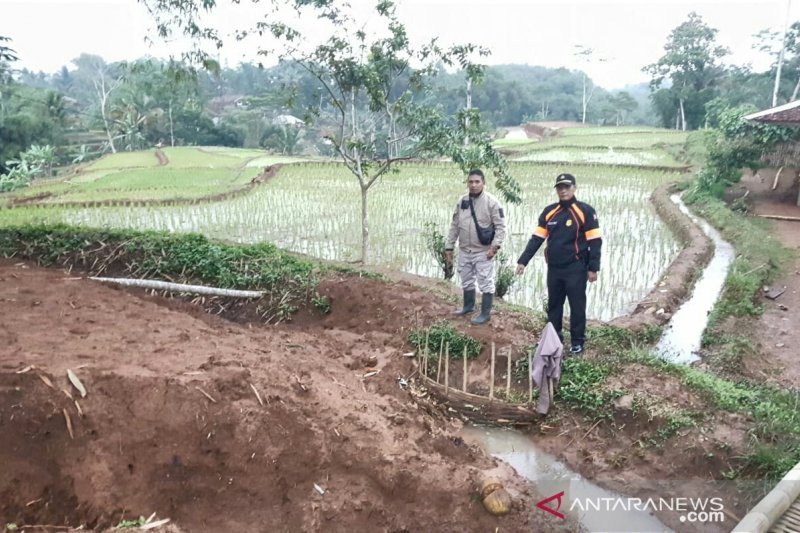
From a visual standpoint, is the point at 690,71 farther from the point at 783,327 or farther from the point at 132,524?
the point at 132,524

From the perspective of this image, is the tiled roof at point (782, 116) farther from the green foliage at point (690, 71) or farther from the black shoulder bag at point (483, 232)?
the green foliage at point (690, 71)

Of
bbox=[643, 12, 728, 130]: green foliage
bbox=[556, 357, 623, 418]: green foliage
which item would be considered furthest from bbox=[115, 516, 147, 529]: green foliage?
bbox=[643, 12, 728, 130]: green foliage

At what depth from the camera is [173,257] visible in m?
7.16

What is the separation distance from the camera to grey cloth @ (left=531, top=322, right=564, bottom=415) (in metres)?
4.43

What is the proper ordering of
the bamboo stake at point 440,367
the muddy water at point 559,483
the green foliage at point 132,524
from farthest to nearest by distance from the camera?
1. the bamboo stake at point 440,367
2. the muddy water at point 559,483
3. the green foliage at point 132,524

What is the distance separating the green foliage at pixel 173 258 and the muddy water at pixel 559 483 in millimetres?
2867

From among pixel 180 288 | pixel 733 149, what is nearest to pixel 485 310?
pixel 180 288

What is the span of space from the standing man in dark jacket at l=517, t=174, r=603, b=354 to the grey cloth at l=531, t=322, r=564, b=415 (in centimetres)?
77

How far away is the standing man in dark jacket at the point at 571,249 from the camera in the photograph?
4977 millimetres

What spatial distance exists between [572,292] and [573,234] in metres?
0.52

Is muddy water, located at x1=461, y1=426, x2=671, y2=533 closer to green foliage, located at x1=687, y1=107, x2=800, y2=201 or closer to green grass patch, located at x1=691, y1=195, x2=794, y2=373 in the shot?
green grass patch, located at x1=691, y1=195, x2=794, y2=373

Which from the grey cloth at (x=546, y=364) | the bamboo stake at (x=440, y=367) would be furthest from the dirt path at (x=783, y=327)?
the bamboo stake at (x=440, y=367)

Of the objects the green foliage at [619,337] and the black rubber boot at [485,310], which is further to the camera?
the black rubber boot at [485,310]

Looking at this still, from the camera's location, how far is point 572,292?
5.12 m
